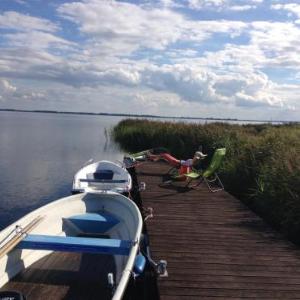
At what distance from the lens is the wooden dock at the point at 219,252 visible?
15.4 feet

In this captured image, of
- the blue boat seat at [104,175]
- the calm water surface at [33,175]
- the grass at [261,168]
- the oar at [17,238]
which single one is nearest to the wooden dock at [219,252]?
the grass at [261,168]

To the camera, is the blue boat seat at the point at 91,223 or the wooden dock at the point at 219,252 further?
the blue boat seat at the point at 91,223

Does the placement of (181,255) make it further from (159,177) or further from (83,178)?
(159,177)

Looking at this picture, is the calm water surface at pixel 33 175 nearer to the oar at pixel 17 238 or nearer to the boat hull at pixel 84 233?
the boat hull at pixel 84 233

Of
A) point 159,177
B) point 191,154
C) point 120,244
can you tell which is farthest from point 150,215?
point 191,154

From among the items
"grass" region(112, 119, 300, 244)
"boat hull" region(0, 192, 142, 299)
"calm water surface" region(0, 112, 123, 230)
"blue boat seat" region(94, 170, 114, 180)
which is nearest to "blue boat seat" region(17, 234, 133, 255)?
"boat hull" region(0, 192, 142, 299)

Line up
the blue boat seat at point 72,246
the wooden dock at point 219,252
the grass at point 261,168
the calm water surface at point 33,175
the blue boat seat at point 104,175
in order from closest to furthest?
the wooden dock at point 219,252, the blue boat seat at point 72,246, the grass at point 261,168, the blue boat seat at point 104,175, the calm water surface at point 33,175

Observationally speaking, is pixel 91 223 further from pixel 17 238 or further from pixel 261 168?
pixel 261 168

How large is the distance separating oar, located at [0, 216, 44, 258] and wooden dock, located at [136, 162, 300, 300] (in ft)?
5.77

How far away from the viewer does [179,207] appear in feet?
28.0

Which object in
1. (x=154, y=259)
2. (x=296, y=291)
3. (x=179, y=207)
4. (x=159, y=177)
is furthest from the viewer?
(x=159, y=177)

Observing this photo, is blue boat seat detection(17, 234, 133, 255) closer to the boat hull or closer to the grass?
the boat hull

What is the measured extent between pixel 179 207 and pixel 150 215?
3.83 ft

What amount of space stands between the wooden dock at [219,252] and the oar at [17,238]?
1760 millimetres
